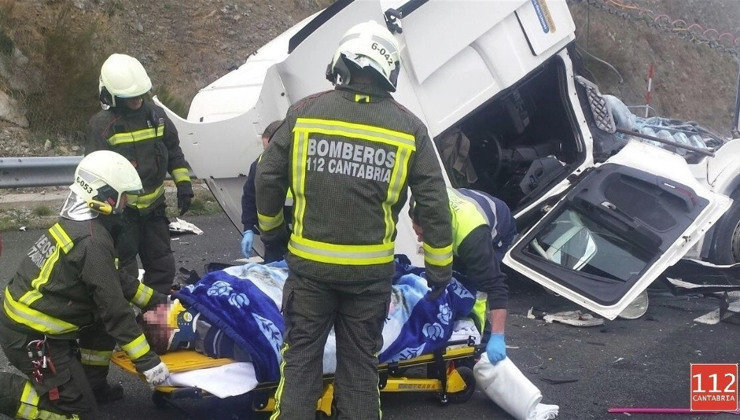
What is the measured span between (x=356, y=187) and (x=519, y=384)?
1392 millimetres

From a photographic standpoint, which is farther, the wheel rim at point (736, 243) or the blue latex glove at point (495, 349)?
the wheel rim at point (736, 243)

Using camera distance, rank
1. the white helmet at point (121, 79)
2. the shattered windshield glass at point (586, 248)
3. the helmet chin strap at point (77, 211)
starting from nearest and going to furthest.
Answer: the helmet chin strap at point (77, 211), the white helmet at point (121, 79), the shattered windshield glass at point (586, 248)

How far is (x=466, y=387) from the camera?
13.5ft

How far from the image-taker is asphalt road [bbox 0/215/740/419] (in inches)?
158

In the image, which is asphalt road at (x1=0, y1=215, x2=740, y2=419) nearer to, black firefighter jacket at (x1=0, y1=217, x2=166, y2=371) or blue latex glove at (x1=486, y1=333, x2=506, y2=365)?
blue latex glove at (x1=486, y1=333, x2=506, y2=365)

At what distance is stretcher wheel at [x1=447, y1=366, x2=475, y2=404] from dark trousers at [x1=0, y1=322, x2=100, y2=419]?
1684 mm

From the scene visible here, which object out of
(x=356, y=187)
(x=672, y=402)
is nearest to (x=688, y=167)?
(x=672, y=402)

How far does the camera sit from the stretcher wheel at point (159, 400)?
12.7 feet

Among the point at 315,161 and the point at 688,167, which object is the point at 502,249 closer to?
the point at 315,161

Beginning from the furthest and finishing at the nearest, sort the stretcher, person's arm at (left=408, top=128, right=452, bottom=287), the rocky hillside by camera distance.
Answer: the rocky hillside < the stretcher < person's arm at (left=408, top=128, right=452, bottom=287)

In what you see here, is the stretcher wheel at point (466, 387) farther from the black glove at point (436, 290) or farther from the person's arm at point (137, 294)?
the person's arm at point (137, 294)

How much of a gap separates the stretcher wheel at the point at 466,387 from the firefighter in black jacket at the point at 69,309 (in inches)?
56.7

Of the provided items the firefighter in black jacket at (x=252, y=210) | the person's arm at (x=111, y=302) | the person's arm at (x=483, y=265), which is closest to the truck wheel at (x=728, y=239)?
the person's arm at (x=483, y=265)

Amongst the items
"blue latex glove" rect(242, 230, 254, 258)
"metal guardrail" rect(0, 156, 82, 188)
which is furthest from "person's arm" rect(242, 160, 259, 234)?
"metal guardrail" rect(0, 156, 82, 188)
